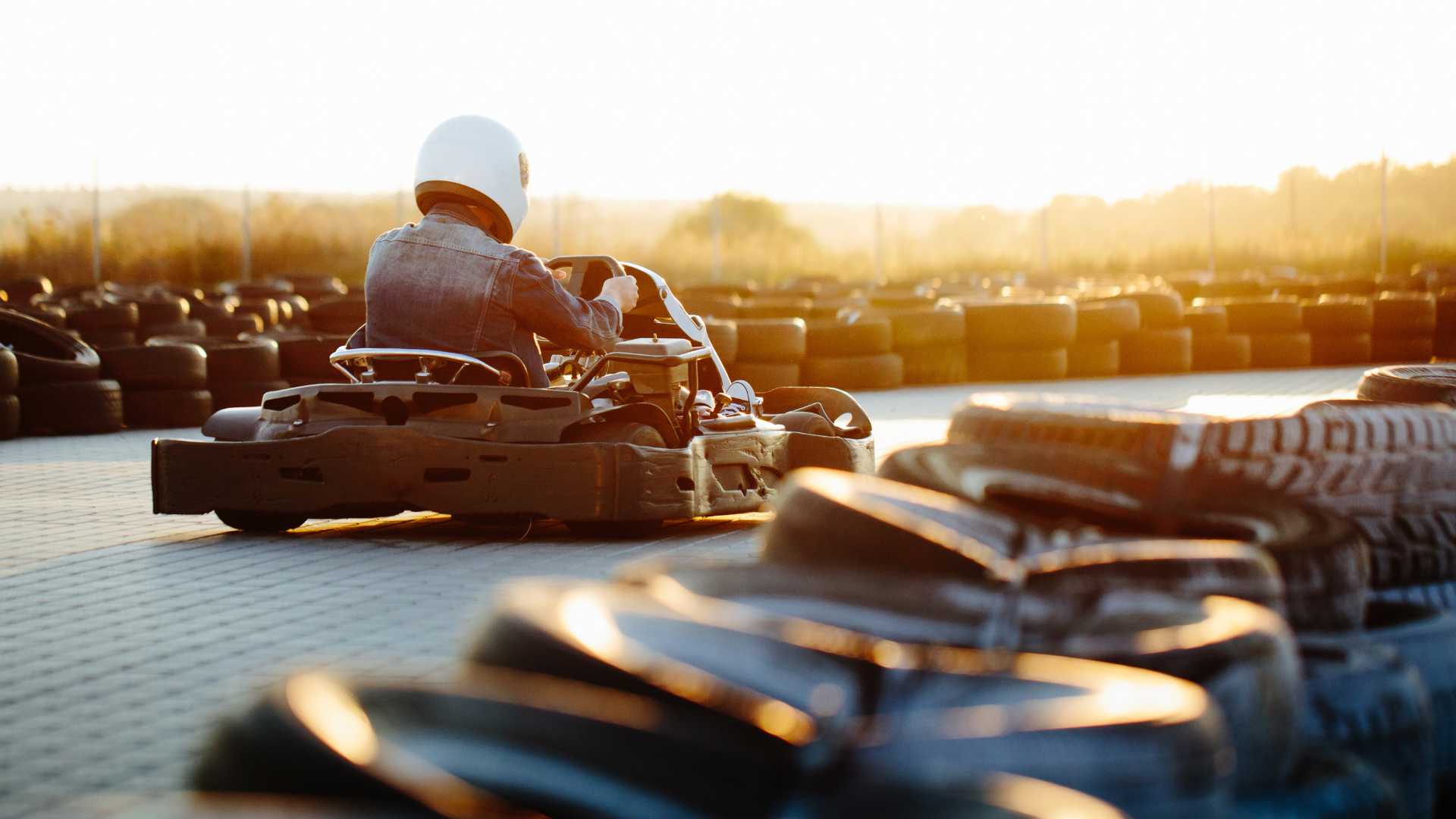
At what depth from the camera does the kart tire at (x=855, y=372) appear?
13.4 metres

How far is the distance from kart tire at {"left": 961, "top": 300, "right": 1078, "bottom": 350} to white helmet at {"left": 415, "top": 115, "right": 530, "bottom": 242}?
30.8 ft

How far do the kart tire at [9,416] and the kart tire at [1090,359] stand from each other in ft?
29.2

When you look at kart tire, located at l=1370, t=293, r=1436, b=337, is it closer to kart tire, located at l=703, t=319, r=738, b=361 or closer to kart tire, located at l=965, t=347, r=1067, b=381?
kart tire, located at l=965, t=347, r=1067, b=381

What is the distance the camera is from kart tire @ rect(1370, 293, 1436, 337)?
640 inches

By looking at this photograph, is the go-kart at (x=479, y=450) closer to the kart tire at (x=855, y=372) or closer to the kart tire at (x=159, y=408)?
the kart tire at (x=159, y=408)

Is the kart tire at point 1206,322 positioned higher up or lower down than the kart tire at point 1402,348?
higher up

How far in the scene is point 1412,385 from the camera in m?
4.49

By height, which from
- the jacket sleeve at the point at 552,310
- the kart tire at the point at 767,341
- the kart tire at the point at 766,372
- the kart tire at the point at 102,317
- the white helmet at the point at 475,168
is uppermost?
the white helmet at the point at 475,168

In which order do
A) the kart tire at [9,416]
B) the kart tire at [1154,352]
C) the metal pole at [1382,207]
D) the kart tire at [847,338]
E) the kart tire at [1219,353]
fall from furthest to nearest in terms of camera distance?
the metal pole at [1382,207], the kart tire at [1219,353], the kart tire at [1154,352], the kart tire at [847,338], the kart tire at [9,416]

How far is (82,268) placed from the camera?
28281 mm

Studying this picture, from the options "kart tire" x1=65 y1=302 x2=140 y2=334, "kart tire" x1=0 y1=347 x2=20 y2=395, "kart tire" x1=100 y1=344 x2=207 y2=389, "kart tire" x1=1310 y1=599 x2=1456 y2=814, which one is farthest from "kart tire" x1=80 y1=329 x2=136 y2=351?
"kart tire" x1=1310 y1=599 x2=1456 y2=814

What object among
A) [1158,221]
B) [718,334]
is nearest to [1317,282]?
[718,334]

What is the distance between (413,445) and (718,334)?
7585mm

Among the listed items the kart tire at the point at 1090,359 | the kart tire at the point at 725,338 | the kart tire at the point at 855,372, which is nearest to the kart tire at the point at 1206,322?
the kart tire at the point at 1090,359
